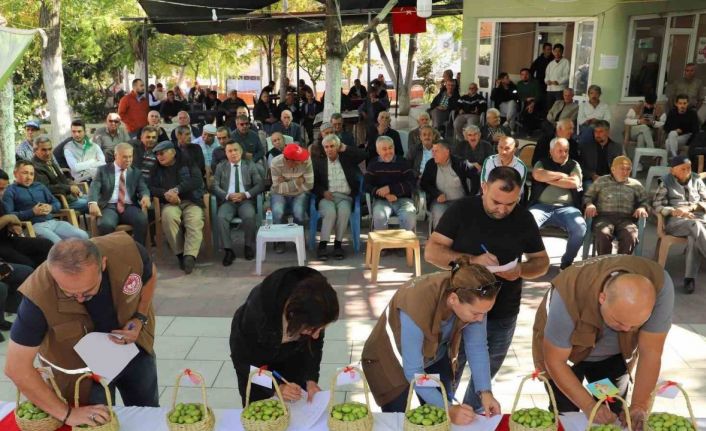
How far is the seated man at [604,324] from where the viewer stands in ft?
7.68

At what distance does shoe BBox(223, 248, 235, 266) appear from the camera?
6.55 meters

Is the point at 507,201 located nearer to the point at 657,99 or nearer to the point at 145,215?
the point at 145,215

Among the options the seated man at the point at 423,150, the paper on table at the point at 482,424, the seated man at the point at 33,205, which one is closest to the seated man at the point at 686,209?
the seated man at the point at 423,150

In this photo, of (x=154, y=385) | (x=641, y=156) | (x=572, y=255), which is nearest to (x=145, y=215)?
(x=154, y=385)

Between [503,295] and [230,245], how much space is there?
3.98 m

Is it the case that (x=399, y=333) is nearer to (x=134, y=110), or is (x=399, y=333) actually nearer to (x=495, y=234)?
(x=495, y=234)

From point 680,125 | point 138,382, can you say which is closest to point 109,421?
point 138,382

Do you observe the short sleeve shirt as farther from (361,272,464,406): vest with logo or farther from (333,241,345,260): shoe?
(333,241,345,260): shoe

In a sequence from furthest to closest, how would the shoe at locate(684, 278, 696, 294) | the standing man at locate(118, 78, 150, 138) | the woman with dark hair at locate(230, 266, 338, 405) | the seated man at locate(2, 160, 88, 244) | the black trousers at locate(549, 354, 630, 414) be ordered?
1. the standing man at locate(118, 78, 150, 138)
2. the seated man at locate(2, 160, 88, 244)
3. the shoe at locate(684, 278, 696, 294)
4. the black trousers at locate(549, 354, 630, 414)
5. the woman with dark hair at locate(230, 266, 338, 405)

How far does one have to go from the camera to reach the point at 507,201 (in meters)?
3.09

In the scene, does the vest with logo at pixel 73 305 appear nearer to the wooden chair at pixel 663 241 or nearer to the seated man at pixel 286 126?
the wooden chair at pixel 663 241

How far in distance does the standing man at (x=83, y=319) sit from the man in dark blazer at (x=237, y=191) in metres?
3.74

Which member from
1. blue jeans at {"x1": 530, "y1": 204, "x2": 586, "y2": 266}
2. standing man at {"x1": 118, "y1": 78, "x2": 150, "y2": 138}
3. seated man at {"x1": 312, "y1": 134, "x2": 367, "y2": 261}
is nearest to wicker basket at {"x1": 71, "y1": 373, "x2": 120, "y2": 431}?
seated man at {"x1": 312, "y1": 134, "x2": 367, "y2": 261}

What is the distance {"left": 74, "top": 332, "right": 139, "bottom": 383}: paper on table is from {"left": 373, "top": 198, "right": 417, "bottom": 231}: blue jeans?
13.6 ft
